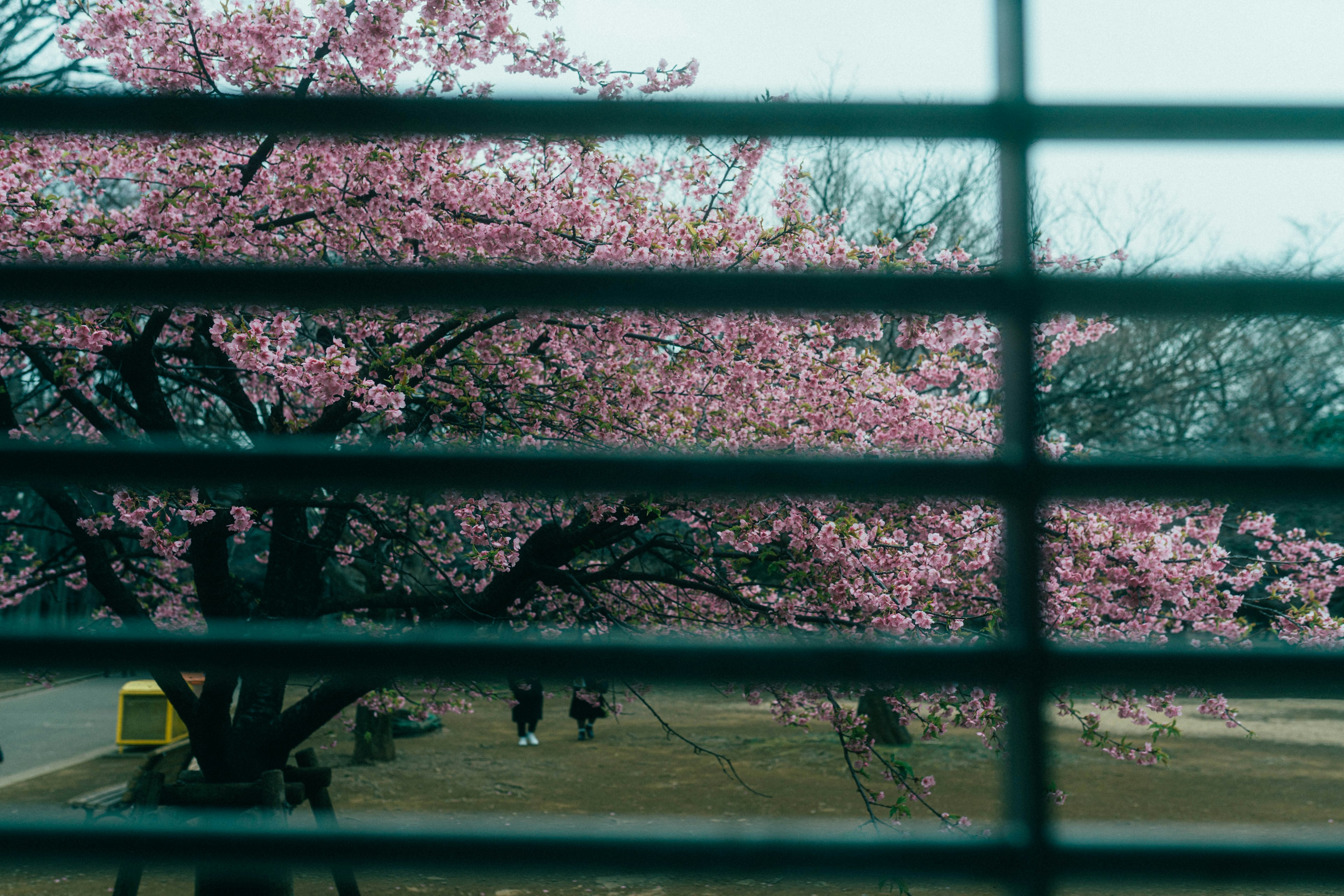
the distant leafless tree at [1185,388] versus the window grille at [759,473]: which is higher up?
the distant leafless tree at [1185,388]

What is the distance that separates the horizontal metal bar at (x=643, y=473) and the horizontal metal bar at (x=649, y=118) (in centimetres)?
31

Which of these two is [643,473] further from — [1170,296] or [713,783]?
[713,783]

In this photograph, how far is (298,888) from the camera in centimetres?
888

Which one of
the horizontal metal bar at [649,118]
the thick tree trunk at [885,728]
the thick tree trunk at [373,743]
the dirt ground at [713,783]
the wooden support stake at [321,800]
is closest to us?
the horizontal metal bar at [649,118]

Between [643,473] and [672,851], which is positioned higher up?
[643,473]

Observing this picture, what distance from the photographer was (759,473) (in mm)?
869

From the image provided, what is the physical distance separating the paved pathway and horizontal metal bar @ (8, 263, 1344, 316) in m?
13.5

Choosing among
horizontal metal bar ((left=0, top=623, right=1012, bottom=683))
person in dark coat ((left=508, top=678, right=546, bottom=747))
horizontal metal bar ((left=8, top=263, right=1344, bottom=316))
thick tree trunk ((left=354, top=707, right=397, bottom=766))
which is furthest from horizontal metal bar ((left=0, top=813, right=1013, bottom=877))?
thick tree trunk ((left=354, top=707, right=397, bottom=766))

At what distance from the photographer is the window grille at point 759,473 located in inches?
32.2

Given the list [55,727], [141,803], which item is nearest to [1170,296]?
[141,803]

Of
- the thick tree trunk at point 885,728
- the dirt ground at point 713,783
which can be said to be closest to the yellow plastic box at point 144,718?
the dirt ground at point 713,783

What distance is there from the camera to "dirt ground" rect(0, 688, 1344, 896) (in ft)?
29.2

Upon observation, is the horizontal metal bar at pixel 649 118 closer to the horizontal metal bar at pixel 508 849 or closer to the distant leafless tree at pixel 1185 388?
the horizontal metal bar at pixel 508 849

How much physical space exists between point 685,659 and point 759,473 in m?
0.18
